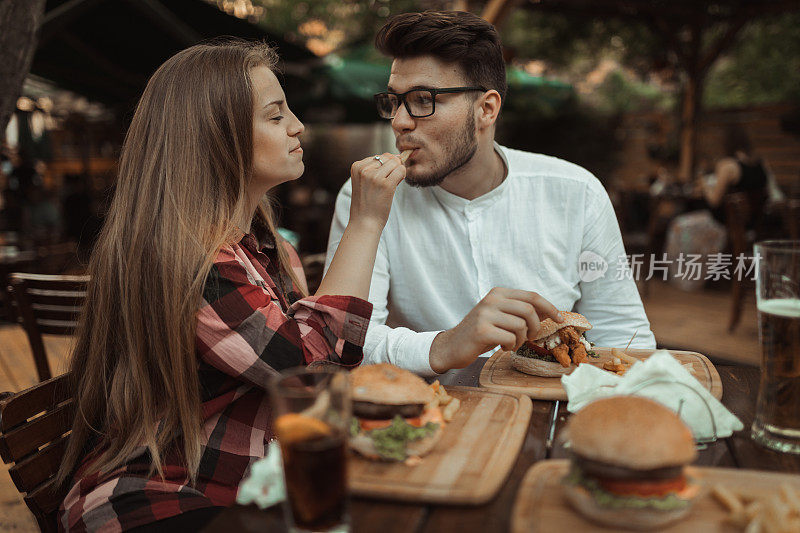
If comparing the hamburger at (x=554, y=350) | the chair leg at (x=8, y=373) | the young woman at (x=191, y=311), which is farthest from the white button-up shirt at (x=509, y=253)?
the chair leg at (x=8, y=373)

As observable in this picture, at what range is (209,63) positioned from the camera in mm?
1732

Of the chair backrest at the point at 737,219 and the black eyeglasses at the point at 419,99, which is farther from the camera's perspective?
the chair backrest at the point at 737,219

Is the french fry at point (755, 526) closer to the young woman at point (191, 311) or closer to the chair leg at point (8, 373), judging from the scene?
the young woman at point (191, 311)

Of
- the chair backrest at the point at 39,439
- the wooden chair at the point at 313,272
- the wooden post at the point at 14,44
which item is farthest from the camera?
the wooden chair at the point at 313,272

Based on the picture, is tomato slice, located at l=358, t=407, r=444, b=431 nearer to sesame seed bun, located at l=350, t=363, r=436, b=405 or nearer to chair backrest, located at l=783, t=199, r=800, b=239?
sesame seed bun, located at l=350, t=363, r=436, b=405

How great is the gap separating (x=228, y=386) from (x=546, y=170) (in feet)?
5.42

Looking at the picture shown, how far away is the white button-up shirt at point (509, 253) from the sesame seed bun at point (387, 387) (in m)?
1.08

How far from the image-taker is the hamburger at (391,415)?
4.20 feet

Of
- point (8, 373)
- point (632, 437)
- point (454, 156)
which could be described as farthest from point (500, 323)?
point (8, 373)

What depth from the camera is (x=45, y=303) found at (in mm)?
2797

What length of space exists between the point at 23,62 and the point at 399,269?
1.62m

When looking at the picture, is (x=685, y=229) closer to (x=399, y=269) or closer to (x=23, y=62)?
(x=399, y=269)

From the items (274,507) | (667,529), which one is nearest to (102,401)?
(274,507)

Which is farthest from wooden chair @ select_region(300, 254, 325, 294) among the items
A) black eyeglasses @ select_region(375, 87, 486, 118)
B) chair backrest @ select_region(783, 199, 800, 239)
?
chair backrest @ select_region(783, 199, 800, 239)
